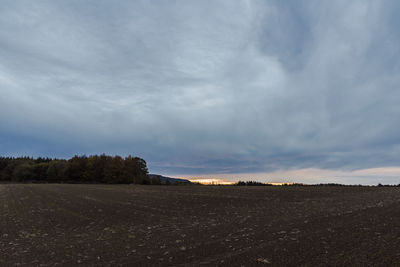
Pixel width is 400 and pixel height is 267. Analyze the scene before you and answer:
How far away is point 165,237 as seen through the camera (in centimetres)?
1219

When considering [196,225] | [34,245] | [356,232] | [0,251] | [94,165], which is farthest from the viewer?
[94,165]

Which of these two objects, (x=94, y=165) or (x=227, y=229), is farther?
(x=94, y=165)

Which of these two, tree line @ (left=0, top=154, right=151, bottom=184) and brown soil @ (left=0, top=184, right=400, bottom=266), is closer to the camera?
brown soil @ (left=0, top=184, right=400, bottom=266)

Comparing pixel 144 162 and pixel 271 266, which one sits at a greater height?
pixel 144 162

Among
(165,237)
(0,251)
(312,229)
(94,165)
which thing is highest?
(94,165)

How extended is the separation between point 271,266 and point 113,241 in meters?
7.93

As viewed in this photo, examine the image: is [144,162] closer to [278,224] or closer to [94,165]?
[94,165]

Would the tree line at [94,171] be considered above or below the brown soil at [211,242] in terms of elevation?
above

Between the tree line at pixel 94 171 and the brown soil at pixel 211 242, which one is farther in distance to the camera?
the tree line at pixel 94 171

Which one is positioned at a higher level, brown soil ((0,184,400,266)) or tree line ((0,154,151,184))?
tree line ((0,154,151,184))

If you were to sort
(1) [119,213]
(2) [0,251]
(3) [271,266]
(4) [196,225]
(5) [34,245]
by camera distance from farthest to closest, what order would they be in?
(1) [119,213] → (4) [196,225] → (5) [34,245] → (2) [0,251] → (3) [271,266]

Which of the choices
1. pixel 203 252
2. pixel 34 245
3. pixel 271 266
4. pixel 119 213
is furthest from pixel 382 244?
pixel 119 213

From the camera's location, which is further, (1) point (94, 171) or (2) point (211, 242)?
(1) point (94, 171)

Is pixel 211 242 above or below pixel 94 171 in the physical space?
below
